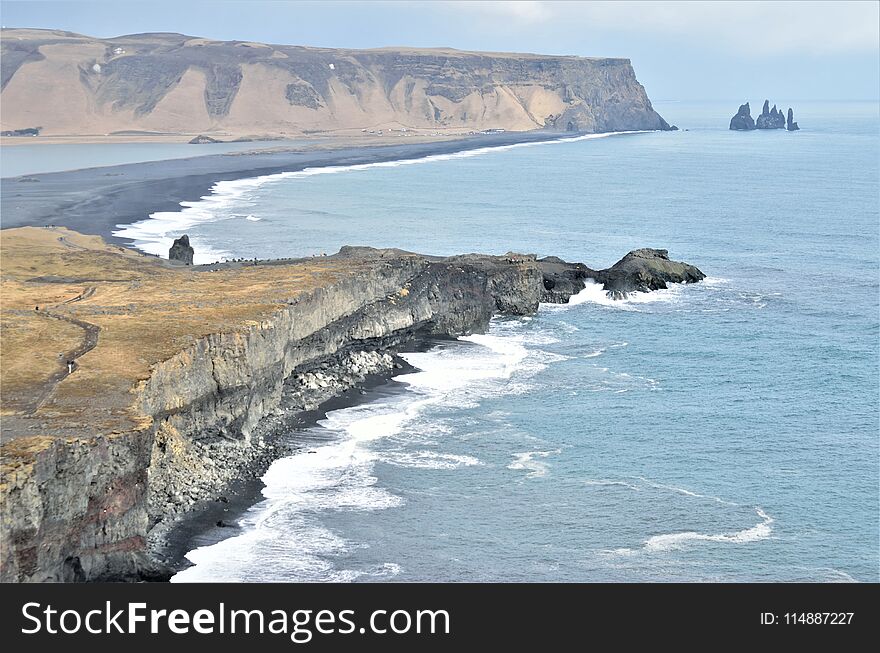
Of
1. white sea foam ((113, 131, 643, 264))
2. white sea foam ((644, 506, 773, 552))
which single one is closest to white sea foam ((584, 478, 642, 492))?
white sea foam ((644, 506, 773, 552))

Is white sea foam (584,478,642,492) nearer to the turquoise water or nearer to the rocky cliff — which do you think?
the turquoise water

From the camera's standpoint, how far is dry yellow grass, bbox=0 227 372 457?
4647 centimetres

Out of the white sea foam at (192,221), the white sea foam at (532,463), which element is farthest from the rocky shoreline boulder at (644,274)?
the white sea foam at (532,463)

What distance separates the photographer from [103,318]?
63469 millimetres

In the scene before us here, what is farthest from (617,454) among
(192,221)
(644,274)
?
(192,221)

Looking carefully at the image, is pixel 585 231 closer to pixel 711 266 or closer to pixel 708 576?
pixel 711 266

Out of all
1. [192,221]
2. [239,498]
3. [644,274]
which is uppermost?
[644,274]

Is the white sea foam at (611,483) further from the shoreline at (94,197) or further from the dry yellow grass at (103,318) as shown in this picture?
the shoreline at (94,197)

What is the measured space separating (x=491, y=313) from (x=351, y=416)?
2846 centimetres

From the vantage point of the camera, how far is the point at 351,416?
64.4 m

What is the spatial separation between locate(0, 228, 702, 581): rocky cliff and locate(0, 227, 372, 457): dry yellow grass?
16 cm

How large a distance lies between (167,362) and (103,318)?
12670mm

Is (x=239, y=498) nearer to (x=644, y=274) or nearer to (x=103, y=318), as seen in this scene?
(x=103, y=318)
